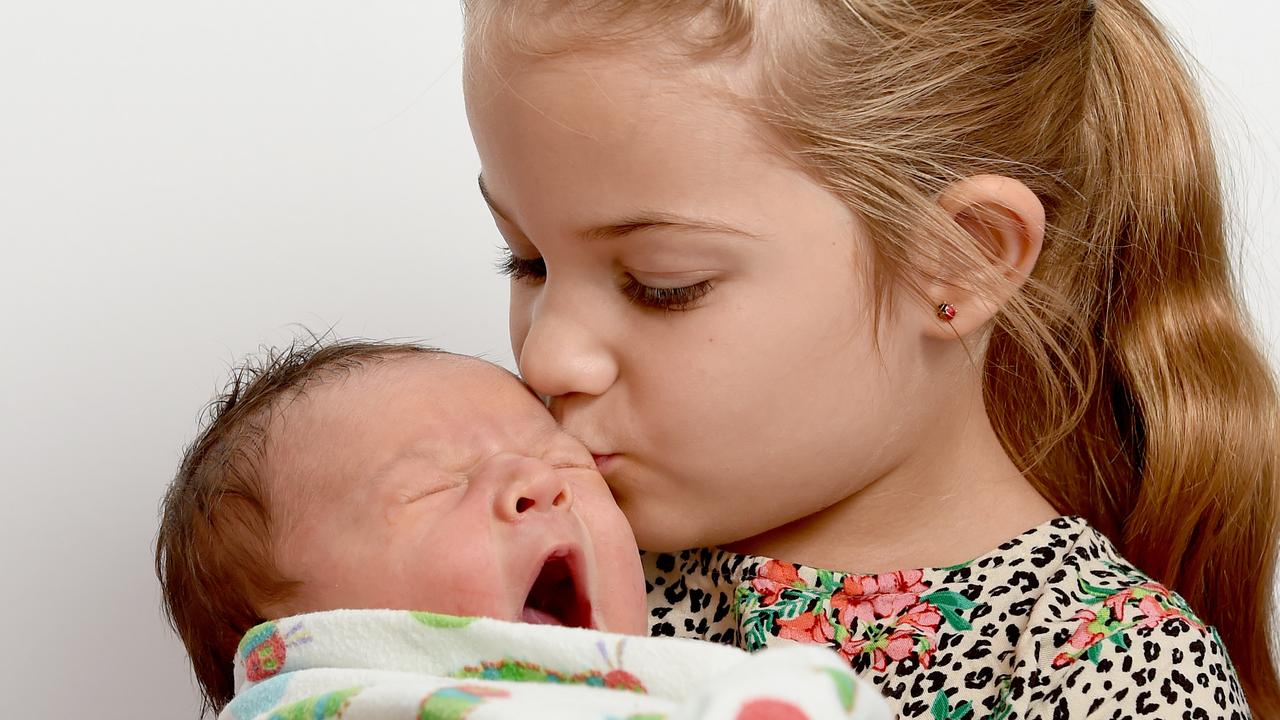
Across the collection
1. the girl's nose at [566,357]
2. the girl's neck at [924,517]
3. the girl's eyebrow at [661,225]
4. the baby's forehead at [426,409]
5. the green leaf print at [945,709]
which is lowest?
the green leaf print at [945,709]

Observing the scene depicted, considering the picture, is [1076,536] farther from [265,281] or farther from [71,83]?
[71,83]

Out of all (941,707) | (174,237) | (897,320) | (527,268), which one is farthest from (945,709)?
(174,237)

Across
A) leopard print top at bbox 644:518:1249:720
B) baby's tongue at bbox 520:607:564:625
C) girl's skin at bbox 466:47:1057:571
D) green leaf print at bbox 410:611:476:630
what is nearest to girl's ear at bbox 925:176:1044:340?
girl's skin at bbox 466:47:1057:571

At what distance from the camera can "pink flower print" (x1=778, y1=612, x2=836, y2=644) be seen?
5.35 ft

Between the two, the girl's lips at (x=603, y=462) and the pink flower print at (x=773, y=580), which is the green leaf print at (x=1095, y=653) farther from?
the girl's lips at (x=603, y=462)

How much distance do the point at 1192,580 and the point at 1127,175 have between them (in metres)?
0.49

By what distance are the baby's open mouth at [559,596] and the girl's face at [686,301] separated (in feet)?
0.35

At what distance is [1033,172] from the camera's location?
5.32ft

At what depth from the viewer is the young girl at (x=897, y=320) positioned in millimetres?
1462

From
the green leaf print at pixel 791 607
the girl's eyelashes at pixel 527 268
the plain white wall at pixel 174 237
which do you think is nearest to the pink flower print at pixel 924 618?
A: the green leaf print at pixel 791 607

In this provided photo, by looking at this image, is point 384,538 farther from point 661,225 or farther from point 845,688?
point 845,688

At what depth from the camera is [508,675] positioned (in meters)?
1.27

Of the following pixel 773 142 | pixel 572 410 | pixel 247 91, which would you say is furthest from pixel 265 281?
pixel 773 142

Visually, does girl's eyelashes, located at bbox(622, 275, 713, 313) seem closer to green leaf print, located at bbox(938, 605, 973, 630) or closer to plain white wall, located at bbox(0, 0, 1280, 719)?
green leaf print, located at bbox(938, 605, 973, 630)
